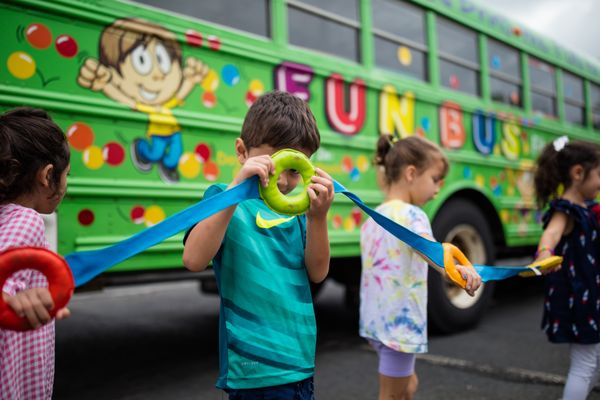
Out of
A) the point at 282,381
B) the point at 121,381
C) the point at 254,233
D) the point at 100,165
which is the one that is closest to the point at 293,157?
the point at 254,233

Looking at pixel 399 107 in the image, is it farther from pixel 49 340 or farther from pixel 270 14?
pixel 49 340

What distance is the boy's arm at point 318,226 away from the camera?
1.15 meters

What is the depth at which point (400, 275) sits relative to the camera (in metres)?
1.96

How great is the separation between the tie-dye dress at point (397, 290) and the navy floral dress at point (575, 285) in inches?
22.8

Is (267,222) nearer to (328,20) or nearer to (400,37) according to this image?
(328,20)

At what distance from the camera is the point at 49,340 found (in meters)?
1.33

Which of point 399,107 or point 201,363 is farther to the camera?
point 399,107

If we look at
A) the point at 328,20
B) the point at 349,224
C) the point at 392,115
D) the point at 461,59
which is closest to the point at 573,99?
the point at 461,59

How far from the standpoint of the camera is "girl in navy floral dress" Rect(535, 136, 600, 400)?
203cm

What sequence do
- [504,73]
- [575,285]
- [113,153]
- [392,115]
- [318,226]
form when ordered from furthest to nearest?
[504,73], [392,115], [113,153], [575,285], [318,226]

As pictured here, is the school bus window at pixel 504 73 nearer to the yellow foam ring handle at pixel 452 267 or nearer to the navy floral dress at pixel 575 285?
the navy floral dress at pixel 575 285

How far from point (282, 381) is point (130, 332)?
3.26 meters

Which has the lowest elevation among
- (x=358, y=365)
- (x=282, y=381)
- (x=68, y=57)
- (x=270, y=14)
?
(x=358, y=365)

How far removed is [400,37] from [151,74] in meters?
2.03
